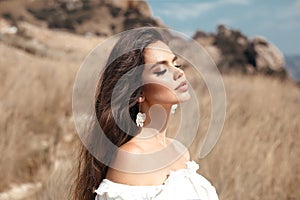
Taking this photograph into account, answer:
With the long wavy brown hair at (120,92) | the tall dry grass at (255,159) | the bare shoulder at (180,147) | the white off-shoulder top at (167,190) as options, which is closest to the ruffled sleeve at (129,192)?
the white off-shoulder top at (167,190)

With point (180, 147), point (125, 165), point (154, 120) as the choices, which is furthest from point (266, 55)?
point (125, 165)

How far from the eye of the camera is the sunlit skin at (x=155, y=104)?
192cm

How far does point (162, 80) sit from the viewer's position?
196 cm

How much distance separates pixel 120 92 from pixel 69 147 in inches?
138

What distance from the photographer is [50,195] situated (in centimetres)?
375

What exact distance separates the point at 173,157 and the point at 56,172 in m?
2.12

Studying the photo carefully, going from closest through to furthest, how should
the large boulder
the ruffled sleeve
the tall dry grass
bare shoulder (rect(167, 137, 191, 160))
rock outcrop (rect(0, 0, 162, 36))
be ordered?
the ruffled sleeve → bare shoulder (rect(167, 137, 191, 160)) → the tall dry grass → the large boulder → rock outcrop (rect(0, 0, 162, 36))

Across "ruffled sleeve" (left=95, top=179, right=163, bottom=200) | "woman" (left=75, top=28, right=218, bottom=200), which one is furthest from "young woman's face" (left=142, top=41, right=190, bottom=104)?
"ruffled sleeve" (left=95, top=179, right=163, bottom=200)

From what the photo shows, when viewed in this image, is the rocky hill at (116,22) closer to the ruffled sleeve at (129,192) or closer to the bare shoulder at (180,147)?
the bare shoulder at (180,147)

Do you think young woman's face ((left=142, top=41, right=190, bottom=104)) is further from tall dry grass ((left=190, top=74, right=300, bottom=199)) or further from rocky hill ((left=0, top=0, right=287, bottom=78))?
rocky hill ((left=0, top=0, right=287, bottom=78))

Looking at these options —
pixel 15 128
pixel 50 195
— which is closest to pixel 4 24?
pixel 15 128

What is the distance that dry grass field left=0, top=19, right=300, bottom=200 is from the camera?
4.25 meters

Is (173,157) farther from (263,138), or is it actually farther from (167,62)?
(263,138)

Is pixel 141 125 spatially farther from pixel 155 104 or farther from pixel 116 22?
pixel 116 22
